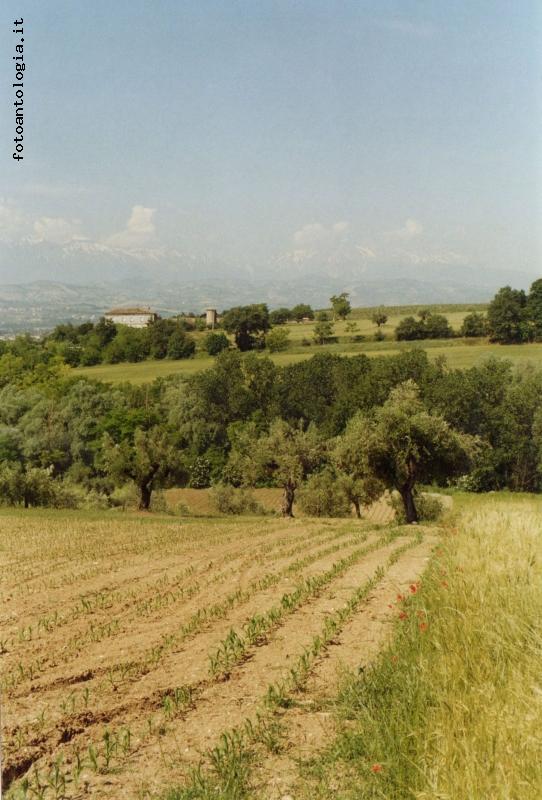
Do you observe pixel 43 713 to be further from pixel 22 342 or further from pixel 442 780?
pixel 22 342

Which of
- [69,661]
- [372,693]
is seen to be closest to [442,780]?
[372,693]

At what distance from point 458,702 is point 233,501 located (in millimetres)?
36474

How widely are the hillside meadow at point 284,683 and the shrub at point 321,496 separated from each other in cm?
2696

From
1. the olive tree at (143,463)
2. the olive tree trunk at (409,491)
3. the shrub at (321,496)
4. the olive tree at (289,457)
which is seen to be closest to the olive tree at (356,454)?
the olive tree trunk at (409,491)

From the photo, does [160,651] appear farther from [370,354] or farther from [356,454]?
[370,354]

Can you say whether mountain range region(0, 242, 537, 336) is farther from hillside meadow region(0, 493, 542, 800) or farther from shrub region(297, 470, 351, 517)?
shrub region(297, 470, 351, 517)

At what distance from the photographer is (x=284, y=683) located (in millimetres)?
6586

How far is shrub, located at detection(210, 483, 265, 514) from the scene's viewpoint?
39.9m

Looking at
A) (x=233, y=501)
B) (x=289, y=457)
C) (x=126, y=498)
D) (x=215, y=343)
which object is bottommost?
(x=233, y=501)

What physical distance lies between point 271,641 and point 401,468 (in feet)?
64.5

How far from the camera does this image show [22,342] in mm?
59844

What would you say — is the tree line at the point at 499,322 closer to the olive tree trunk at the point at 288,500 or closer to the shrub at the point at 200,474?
the olive tree trunk at the point at 288,500

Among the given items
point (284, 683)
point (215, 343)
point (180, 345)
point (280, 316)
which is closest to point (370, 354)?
point (180, 345)

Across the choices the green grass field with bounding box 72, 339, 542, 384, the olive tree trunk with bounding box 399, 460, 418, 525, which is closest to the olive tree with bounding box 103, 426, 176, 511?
the green grass field with bounding box 72, 339, 542, 384
